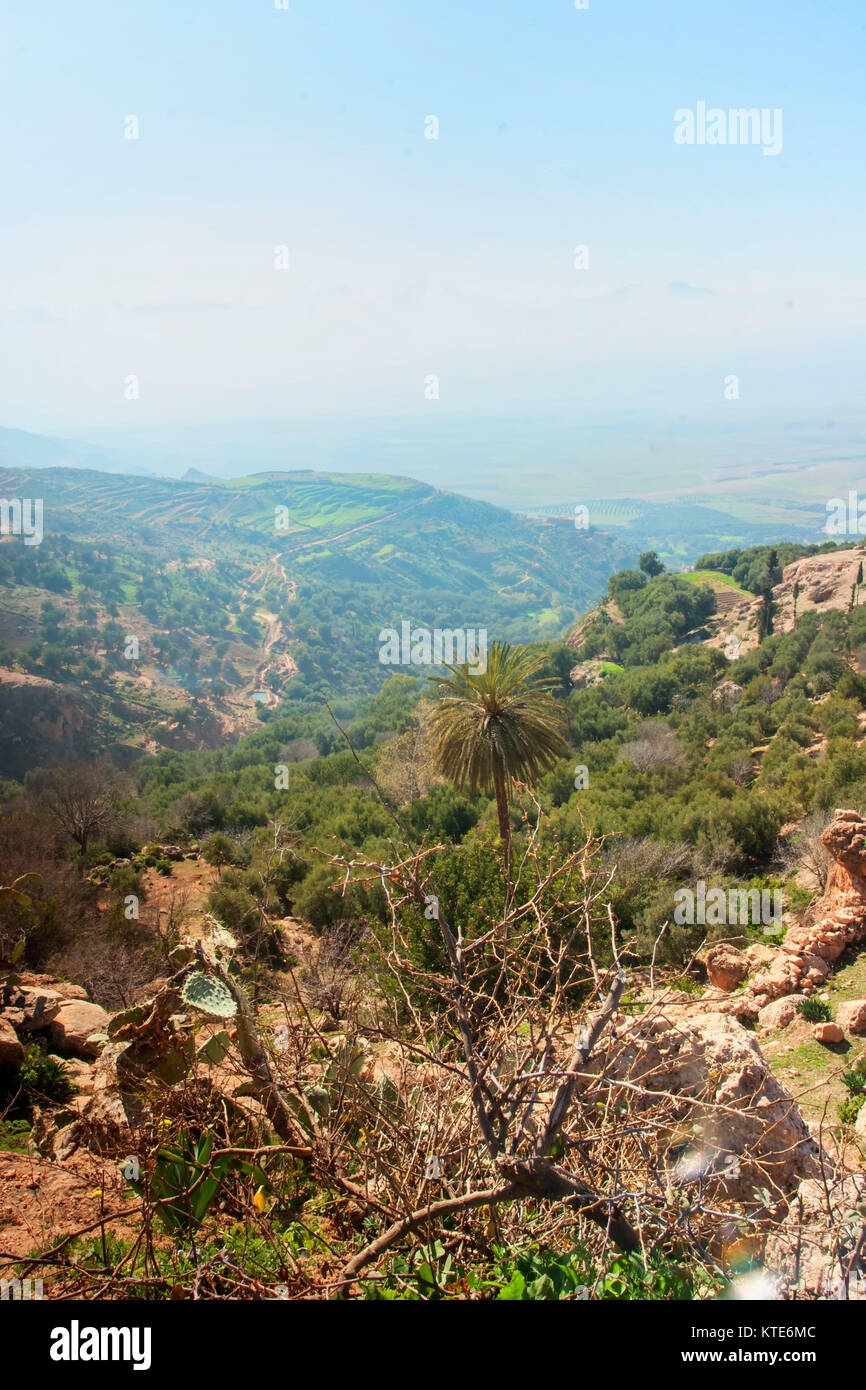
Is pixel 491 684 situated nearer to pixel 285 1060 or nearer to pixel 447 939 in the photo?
pixel 285 1060

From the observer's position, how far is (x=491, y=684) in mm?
15523

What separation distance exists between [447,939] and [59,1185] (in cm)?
458

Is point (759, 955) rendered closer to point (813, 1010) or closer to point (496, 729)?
point (813, 1010)

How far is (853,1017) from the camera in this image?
10008 millimetres

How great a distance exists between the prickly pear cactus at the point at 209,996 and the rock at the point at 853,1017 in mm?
9143

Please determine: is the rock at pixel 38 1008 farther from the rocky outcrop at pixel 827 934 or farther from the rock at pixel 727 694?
the rock at pixel 727 694

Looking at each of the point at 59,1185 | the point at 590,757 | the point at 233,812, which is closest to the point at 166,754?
the point at 233,812

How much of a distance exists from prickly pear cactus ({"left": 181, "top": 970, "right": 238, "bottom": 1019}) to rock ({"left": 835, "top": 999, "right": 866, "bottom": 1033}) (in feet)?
30.0

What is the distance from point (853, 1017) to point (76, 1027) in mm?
10455

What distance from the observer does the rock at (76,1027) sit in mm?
8531
